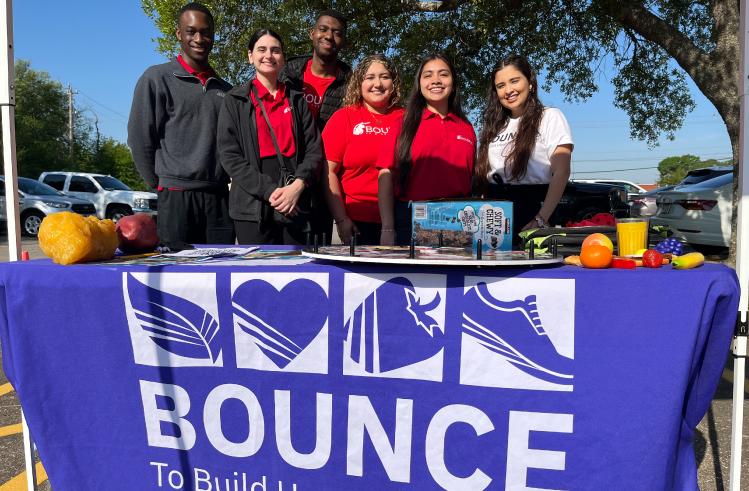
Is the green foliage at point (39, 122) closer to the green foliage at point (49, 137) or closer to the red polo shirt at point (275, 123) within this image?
the green foliage at point (49, 137)

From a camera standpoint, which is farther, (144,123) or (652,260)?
(144,123)

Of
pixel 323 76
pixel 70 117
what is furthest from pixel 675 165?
pixel 323 76

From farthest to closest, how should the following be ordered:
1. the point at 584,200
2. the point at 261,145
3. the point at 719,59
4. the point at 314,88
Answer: the point at 584,200
the point at 719,59
the point at 314,88
the point at 261,145

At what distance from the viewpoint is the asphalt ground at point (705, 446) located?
2328 mm

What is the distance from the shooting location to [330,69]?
3.56 m

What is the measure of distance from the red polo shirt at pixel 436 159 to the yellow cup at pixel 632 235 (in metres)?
0.98

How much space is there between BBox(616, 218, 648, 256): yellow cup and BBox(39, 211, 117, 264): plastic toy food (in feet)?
6.44

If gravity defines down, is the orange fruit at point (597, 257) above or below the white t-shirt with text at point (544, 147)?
below

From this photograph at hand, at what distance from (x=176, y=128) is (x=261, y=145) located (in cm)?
70

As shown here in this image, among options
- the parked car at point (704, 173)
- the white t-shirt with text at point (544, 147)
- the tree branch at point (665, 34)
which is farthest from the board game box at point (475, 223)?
the parked car at point (704, 173)

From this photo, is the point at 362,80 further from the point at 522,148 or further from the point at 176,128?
the point at 176,128

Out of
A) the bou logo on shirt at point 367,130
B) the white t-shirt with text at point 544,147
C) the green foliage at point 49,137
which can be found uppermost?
the green foliage at point 49,137

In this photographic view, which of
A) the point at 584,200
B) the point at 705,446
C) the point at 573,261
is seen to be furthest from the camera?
the point at 584,200

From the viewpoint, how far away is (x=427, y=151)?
2.78 meters
